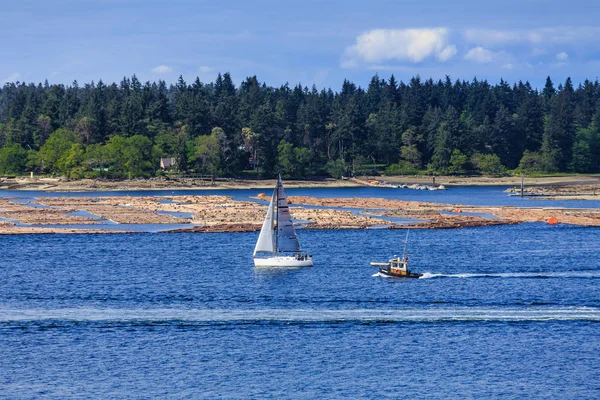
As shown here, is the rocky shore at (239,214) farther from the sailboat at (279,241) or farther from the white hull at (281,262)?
the white hull at (281,262)

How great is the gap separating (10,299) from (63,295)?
12.3 ft

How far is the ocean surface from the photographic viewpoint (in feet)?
152

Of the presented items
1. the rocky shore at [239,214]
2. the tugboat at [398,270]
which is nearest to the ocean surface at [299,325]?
the tugboat at [398,270]

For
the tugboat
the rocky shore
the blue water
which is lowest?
the blue water

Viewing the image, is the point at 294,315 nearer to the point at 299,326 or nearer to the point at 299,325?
the point at 299,325

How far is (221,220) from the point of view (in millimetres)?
118812

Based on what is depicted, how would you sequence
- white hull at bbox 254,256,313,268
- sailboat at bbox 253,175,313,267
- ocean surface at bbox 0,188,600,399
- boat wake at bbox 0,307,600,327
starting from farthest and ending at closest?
sailboat at bbox 253,175,313,267, white hull at bbox 254,256,313,268, boat wake at bbox 0,307,600,327, ocean surface at bbox 0,188,600,399

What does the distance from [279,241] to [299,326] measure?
2199cm

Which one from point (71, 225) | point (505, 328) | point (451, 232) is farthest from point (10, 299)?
point (451, 232)

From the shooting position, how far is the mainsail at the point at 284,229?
7862 centimetres

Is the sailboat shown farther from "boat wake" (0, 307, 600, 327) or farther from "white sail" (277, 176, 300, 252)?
"boat wake" (0, 307, 600, 327)

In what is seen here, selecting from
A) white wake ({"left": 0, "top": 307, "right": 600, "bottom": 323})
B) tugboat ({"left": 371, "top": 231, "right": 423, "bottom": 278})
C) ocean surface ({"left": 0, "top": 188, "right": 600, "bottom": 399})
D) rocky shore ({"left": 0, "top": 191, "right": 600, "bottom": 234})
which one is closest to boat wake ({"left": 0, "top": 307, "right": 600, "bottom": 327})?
white wake ({"left": 0, "top": 307, "right": 600, "bottom": 323})

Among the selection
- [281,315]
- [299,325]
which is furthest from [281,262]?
[299,325]

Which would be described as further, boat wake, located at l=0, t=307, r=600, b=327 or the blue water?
boat wake, located at l=0, t=307, r=600, b=327
